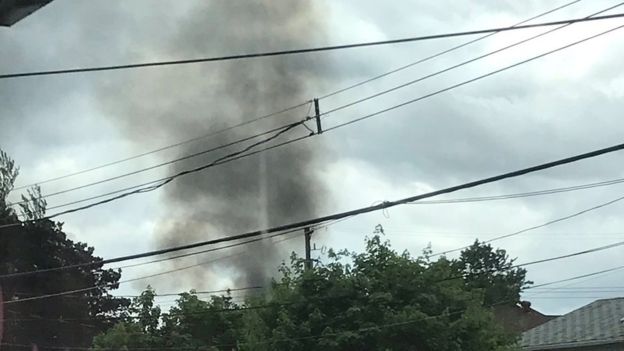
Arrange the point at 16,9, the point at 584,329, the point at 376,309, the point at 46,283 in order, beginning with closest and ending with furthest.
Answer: the point at 16,9, the point at 376,309, the point at 584,329, the point at 46,283

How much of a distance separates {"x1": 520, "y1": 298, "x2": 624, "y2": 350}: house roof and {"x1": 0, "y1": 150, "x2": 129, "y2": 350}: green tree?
18.0 m

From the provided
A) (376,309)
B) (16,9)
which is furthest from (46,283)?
(16,9)

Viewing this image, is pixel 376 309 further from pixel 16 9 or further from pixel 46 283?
pixel 46 283

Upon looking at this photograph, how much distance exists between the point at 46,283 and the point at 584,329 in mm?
21742

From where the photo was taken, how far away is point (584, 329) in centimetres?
2680

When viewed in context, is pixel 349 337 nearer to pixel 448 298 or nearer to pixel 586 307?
pixel 448 298

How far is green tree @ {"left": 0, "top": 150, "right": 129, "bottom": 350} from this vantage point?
1409 inches

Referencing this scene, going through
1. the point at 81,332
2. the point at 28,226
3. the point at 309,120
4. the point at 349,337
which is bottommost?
the point at 349,337

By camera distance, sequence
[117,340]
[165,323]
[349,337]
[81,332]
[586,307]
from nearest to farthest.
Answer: [349,337] → [586,307] → [117,340] → [165,323] → [81,332]

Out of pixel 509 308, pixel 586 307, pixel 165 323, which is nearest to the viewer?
pixel 586 307

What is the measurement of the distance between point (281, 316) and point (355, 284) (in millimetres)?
1848

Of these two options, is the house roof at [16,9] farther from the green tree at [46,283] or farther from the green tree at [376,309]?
the green tree at [46,283]

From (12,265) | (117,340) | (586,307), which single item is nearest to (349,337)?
(586,307)

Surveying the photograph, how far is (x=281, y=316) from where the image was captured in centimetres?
2172
